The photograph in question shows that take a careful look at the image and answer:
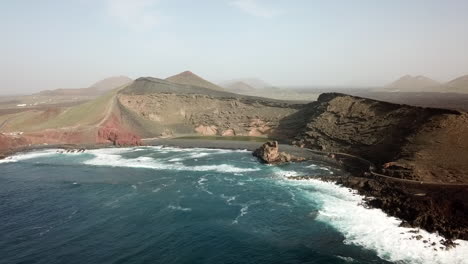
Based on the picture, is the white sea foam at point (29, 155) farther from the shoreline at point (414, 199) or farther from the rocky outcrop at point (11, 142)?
the shoreline at point (414, 199)

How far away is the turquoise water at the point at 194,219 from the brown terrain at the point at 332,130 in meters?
6.83

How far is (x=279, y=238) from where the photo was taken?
149 ft

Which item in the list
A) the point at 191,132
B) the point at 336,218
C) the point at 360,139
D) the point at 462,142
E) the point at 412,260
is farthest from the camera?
the point at 191,132

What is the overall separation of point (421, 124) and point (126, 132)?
81989mm

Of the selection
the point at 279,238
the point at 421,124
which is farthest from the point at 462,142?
the point at 279,238

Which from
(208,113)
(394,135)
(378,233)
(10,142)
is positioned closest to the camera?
(378,233)

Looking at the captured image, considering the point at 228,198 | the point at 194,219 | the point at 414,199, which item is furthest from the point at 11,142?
the point at 414,199

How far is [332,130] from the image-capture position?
313 feet

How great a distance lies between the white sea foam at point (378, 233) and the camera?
4050 cm

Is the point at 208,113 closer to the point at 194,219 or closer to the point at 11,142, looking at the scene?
the point at 11,142

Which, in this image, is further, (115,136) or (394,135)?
(115,136)

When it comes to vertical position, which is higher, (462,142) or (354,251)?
(462,142)

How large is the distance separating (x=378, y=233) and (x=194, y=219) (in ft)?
76.6

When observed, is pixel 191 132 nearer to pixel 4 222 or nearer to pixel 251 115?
pixel 251 115
